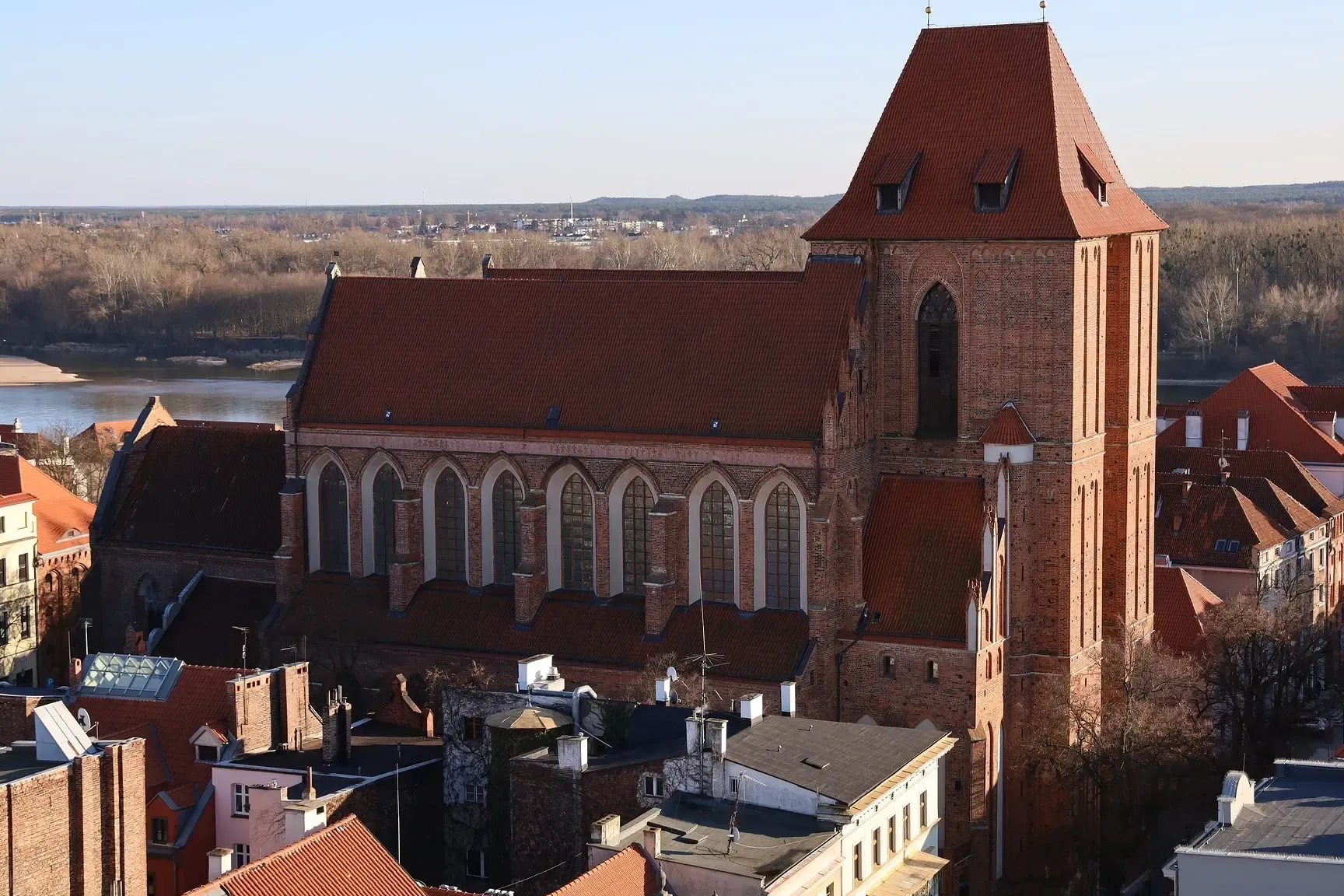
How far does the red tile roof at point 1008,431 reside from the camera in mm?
51219

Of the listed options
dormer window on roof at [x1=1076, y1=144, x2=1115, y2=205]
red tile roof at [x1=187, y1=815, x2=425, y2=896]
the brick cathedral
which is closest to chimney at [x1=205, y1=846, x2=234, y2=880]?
red tile roof at [x1=187, y1=815, x2=425, y2=896]

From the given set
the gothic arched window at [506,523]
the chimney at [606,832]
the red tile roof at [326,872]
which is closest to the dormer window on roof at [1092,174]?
the gothic arched window at [506,523]

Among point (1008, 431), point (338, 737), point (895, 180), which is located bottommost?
point (338, 737)

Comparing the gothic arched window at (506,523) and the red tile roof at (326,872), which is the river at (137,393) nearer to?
the gothic arched window at (506,523)

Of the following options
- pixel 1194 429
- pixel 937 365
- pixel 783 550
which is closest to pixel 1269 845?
pixel 783 550

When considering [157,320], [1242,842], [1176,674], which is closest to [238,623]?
[1176,674]

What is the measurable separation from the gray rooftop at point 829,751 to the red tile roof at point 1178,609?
1593cm

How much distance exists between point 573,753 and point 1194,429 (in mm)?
48258

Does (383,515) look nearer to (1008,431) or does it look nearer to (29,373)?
(1008,431)

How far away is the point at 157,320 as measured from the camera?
188 meters

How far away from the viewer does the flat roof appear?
37.6m

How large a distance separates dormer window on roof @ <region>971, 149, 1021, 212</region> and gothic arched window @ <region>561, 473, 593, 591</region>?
1220cm

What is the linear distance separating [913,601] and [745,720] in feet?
24.7

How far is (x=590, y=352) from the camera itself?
55.5 metres
